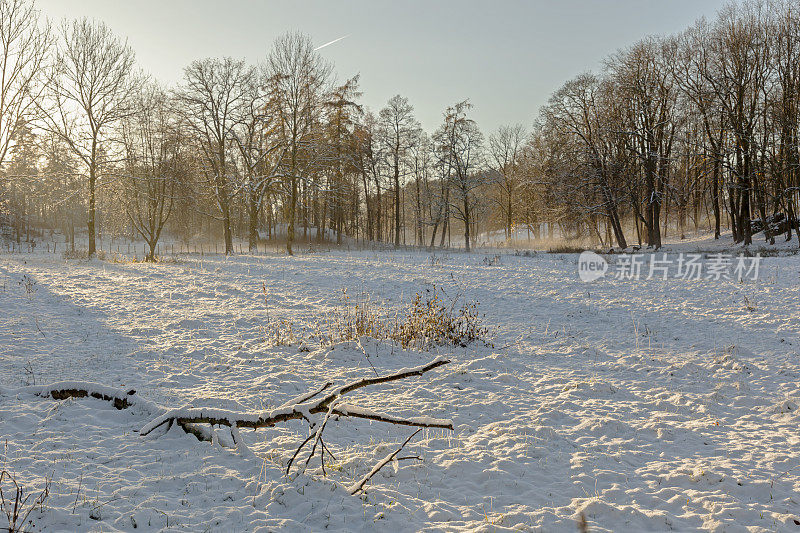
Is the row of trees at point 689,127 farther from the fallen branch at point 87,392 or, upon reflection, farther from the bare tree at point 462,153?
the fallen branch at point 87,392

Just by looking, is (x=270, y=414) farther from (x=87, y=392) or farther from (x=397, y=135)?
(x=397, y=135)

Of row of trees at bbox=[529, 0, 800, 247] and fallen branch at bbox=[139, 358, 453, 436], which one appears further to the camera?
row of trees at bbox=[529, 0, 800, 247]

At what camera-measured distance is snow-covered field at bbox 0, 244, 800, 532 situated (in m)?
2.97

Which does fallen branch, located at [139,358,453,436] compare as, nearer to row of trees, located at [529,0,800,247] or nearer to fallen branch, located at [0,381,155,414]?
fallen branch, located at [0,381,155,414]

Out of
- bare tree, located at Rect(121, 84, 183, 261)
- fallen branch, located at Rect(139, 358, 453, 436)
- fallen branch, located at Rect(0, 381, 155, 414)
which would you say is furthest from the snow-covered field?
bare tree, located at Rect(121, 84, 183, 261)

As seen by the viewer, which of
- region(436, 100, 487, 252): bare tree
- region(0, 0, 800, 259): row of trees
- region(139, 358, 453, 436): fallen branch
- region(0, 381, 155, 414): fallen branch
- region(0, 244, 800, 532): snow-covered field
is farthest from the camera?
region(436, 100, 487, 252): bare tree

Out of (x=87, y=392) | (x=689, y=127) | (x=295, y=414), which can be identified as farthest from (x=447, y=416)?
(x=689, y=127)

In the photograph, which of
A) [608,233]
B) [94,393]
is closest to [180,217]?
[608,233]

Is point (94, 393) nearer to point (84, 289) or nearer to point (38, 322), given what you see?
point (38, 322)

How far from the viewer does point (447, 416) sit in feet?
16.4

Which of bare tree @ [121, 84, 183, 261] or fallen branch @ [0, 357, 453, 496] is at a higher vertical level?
bare tree @ [121, 84, 183, 261]

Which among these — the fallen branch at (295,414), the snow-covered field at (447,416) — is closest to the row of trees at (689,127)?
the snow-covered field at (447,416)

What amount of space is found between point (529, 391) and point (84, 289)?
1312 centimetres

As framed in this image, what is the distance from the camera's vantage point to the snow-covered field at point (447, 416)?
2.97m
